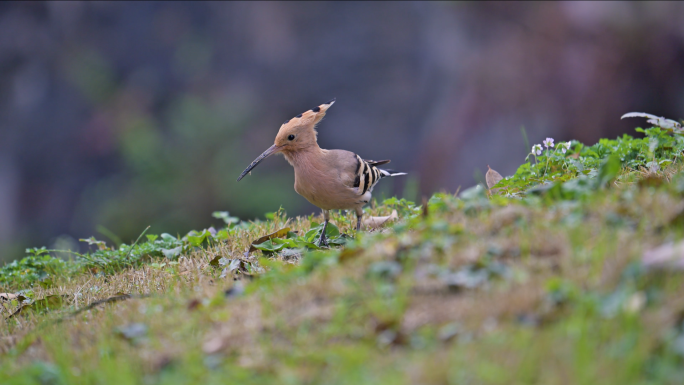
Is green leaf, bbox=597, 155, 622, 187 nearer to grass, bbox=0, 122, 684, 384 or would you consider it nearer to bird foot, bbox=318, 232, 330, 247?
grass, bbox=0, 122, 684, 384

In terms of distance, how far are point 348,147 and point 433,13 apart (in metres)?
2.73

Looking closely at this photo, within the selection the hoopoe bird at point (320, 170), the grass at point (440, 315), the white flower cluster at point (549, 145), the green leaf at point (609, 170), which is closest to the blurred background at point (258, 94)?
the hoopoe bird at point (320, 170)

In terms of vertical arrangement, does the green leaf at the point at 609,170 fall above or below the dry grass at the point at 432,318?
above

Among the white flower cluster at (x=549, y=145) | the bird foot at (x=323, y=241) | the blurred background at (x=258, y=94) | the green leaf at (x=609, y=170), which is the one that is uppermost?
the blurred background at (x=258, y=94)

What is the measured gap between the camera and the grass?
1634mm

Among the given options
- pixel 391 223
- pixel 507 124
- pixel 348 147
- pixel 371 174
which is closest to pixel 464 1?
pixel 507 124

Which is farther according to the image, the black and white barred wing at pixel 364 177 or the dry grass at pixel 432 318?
the black and white barred wing at pixel 364 177

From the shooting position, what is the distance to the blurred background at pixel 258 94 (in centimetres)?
879

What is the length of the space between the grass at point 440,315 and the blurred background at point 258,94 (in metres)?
6.28

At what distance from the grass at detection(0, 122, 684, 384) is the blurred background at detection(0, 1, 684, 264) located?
628 cm

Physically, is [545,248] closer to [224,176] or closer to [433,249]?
[433,249]

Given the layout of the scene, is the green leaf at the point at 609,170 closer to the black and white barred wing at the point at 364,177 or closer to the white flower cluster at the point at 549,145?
the white flower cluster at the point at 549,145

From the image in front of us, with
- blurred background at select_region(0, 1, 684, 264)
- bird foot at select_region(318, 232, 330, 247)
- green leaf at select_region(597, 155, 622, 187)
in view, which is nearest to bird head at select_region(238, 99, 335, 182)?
bird foot at select_region(318, 232, 330, 247)

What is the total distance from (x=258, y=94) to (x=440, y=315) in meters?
8.35
